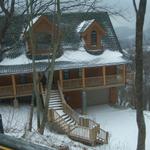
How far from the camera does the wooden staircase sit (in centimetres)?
2398

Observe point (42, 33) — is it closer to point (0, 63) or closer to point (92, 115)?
point (0, 63)

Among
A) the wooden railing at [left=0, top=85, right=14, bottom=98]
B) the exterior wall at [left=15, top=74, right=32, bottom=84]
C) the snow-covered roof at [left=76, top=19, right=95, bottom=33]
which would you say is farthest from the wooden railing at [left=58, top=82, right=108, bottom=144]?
the snow-covered roof at [left=76, top=19, right=95, bottom=33]

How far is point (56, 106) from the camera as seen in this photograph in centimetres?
2966

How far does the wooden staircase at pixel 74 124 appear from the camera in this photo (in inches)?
944

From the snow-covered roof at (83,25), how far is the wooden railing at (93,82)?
3984mm

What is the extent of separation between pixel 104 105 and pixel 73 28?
6.89 m

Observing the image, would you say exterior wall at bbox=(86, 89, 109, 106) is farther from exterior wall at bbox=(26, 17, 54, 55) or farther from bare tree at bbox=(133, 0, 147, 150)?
bare tree at bbox=(133, 0, 147, 150)

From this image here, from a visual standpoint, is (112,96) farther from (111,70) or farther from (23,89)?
(23,89)

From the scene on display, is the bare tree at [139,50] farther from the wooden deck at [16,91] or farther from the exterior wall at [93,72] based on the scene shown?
the exterior wall at [93,72]

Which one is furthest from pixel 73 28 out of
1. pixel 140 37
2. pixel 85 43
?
pixel 140 37

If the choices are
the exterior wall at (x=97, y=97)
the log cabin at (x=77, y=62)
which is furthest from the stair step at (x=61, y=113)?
the exterior wall at (x=97, y=97)

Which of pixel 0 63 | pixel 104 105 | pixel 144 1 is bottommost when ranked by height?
pixel 104 105

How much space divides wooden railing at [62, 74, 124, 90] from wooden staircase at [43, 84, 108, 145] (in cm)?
157

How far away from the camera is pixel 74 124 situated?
26375mm
